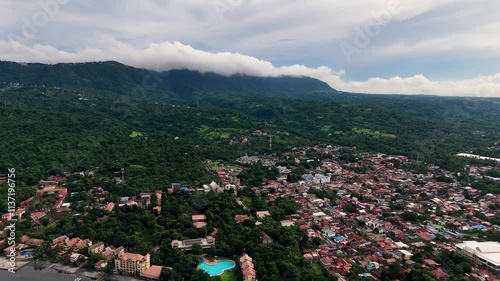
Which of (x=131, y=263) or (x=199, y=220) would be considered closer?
(x=131, y=263)

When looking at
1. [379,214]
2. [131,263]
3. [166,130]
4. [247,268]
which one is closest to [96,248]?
[131,263]

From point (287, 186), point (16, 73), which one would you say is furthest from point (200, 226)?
point (16, 73)

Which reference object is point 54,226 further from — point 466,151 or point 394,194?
point 466,151

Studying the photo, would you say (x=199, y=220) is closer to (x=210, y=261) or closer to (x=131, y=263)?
(x=210, y=261)
